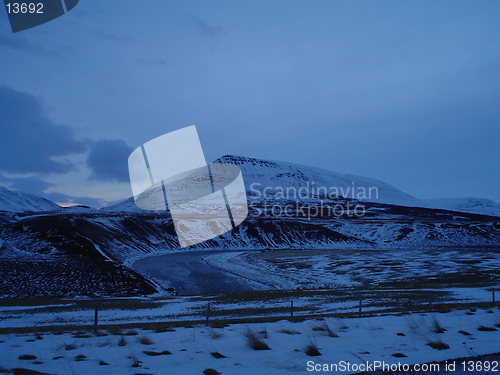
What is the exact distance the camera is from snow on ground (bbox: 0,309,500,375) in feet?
28.0

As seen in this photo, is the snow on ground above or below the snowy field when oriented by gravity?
above

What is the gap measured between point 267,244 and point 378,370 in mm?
95232

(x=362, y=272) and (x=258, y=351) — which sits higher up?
(x=258, y=351)

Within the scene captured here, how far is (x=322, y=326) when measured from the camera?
1292 cm

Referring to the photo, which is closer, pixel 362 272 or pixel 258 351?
pixel 258 351

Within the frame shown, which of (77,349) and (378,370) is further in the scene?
(77,349)

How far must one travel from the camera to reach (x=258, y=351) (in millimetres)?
9734

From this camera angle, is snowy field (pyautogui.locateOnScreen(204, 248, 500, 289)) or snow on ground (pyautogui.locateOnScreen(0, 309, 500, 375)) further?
snowy field (pyautogui.locateOnScreen(204, 248, 500, 289))

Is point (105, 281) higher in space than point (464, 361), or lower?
lower

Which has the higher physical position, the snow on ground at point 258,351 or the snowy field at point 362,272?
the snow on ground at point 258,351

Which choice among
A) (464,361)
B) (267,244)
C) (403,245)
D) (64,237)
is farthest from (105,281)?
(403,245)

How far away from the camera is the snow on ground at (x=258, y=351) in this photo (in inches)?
336

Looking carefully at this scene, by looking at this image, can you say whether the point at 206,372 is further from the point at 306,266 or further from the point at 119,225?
the point at 119,225

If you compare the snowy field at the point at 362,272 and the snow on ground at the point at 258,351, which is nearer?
the snow on ground at the point at 258,351
